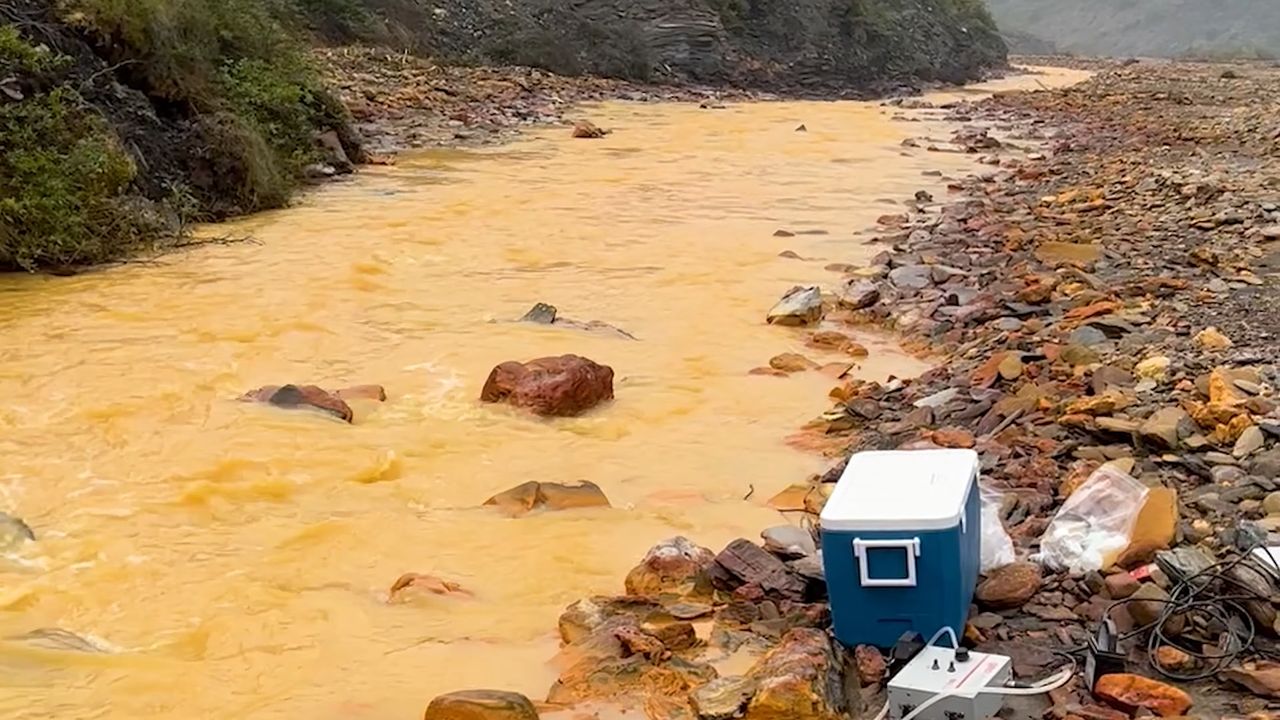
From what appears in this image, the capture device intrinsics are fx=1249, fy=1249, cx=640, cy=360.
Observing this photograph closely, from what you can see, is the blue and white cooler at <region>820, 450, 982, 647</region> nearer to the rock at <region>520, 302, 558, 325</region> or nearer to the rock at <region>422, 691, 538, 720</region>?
the rock at <region>422, 691, 538, 720</region>

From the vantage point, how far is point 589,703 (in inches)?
135

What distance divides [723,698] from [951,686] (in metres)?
0.59

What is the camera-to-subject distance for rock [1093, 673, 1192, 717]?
298cm

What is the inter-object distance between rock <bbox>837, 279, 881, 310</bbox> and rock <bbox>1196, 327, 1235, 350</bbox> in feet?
8.41

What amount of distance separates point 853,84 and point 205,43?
2383cm

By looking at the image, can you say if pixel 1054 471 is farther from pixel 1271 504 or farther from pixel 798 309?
pixel 798 309

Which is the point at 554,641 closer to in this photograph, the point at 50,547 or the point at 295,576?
Answer: the point at 295,576

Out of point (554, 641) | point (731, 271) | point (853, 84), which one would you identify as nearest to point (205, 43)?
point (731, 271)

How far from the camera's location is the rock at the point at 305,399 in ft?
19.6

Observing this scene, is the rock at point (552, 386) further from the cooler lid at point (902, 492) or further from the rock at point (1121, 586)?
the rock at point (1121, 586)

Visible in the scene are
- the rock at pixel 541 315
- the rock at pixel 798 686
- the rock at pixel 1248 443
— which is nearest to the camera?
the rock at pixel 798 686

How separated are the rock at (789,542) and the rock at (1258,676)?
135cm

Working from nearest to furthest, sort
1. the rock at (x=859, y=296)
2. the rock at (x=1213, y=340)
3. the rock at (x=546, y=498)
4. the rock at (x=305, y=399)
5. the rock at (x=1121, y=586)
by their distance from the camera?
the rock at (x=1121, y=586) < the rock at (x=546, y=498) < the rock at (x=1213, y=340) < the rock at (x=305, y=399) < the rock at (x=859, y=296)

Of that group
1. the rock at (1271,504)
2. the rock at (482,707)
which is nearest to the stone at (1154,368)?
the rock at (1271,504)
